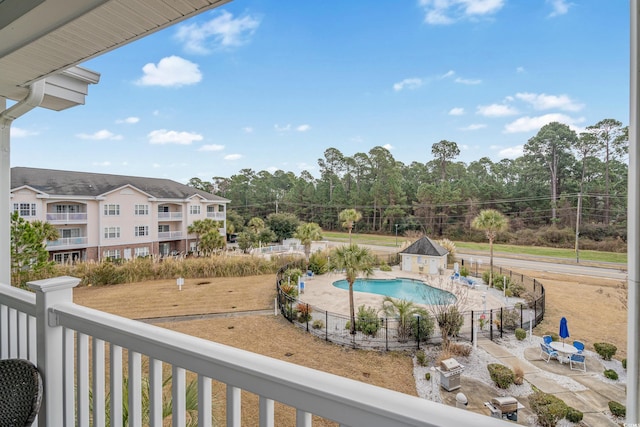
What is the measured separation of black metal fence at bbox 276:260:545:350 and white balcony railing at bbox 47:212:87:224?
3544mm

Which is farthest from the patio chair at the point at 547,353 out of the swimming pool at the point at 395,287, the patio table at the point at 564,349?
the swimming pool at the point at 395,287

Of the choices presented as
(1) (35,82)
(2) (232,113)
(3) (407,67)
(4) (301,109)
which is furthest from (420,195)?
(1) (35,82)

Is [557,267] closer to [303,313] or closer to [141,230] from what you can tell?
[303,313]

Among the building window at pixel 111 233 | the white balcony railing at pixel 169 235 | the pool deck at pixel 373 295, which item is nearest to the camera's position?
the building window at pixel 111 233

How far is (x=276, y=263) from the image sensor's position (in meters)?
6.64

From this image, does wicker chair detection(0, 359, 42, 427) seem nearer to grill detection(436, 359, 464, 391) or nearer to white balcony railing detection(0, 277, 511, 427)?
white balcony railing detection(0, 277, 511, 427)

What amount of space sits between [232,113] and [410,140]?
445 cm

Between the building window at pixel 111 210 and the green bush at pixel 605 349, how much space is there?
21.8 ft

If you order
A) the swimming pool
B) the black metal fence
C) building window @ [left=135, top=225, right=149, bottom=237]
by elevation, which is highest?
building window @ [left=135, top=225, right=149, bottom=237]

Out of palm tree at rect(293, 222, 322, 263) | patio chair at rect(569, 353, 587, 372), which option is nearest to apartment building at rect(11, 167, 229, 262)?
palm tree at rect(293, 222, 322, 263)

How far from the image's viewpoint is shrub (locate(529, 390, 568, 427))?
2292 mm

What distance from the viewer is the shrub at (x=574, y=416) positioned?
227 cm

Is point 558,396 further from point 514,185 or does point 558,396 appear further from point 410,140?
point 410,140

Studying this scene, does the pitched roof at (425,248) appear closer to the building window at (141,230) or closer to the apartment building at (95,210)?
the apartment building at (95,210)
